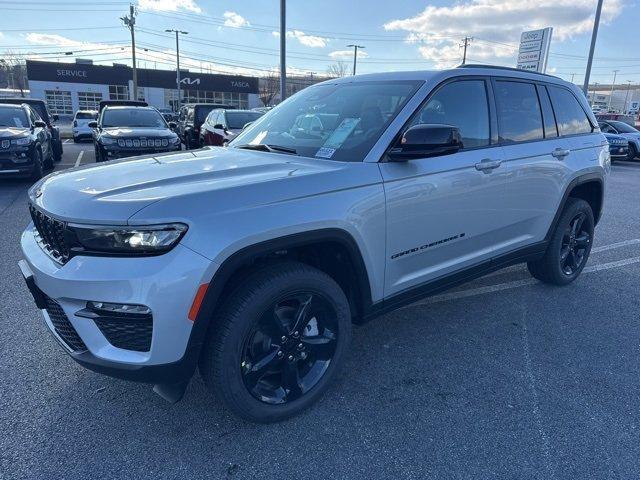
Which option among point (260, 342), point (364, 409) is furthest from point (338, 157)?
point (364, 409)

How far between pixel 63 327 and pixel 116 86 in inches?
2543

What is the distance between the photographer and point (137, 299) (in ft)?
6.61

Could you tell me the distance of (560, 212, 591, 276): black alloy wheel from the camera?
4.57 m

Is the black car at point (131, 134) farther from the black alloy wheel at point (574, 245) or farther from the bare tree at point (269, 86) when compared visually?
the bare tree at point (269, 86)

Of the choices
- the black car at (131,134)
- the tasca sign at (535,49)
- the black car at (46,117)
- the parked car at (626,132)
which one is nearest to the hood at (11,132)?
the black car at (131,134)

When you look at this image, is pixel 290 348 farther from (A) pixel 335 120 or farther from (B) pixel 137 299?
(A) pixel 335 120

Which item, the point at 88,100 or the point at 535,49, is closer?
the point at 535,49

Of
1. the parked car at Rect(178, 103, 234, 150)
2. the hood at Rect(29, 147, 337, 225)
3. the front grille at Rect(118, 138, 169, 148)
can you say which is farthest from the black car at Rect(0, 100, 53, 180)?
the hood at Rect(29, 147, 337, 225)

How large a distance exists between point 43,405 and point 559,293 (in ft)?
14.1

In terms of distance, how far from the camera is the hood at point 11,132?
30.5 feet

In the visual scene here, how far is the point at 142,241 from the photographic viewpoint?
6.73 ft

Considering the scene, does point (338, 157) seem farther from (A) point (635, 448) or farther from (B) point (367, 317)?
(A) point (635, 448)

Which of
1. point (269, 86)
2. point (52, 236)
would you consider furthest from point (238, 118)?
point (269, 86)

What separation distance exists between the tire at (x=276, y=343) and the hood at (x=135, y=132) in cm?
906
